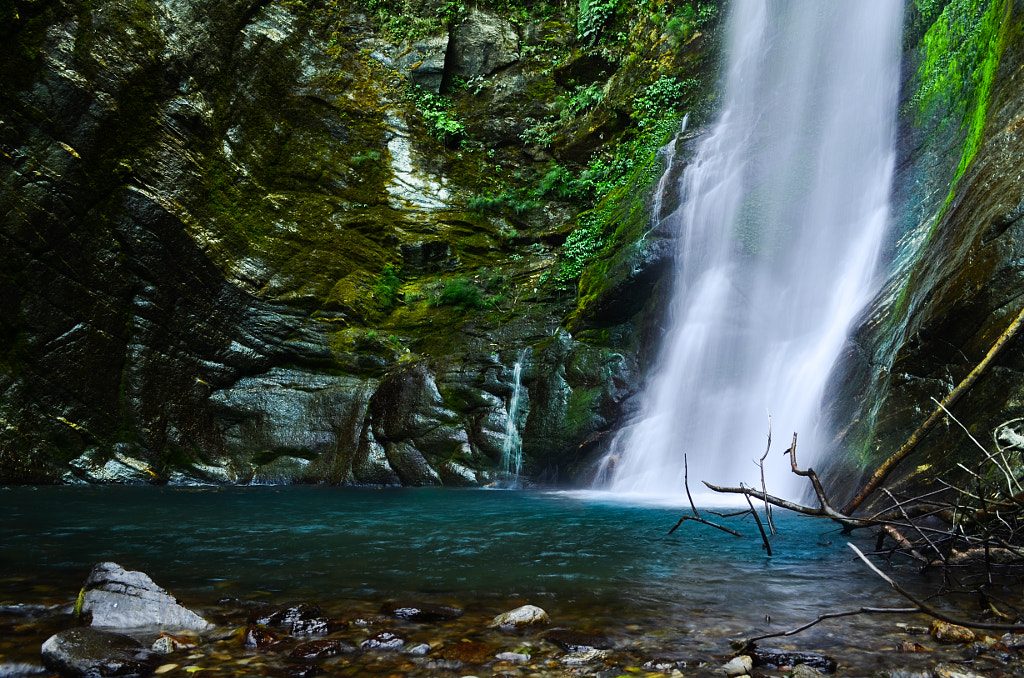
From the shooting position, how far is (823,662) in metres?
2.50

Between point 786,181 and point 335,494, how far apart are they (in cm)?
978

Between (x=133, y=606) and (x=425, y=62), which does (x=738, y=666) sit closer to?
(x=133, y=606)

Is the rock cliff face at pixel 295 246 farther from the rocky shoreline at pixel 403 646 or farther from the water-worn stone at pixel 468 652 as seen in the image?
the water-worn stone at pixel 468 652

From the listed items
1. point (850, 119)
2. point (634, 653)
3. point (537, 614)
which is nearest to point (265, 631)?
point (537, 614)

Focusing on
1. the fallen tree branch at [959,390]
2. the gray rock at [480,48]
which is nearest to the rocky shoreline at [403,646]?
the fallen tree branch at [959,390]

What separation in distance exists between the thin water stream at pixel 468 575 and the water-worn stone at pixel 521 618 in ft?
0.28

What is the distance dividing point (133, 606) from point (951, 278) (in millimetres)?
6481

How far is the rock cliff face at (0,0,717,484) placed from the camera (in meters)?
10.7

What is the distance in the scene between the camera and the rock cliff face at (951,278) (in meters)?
4.72

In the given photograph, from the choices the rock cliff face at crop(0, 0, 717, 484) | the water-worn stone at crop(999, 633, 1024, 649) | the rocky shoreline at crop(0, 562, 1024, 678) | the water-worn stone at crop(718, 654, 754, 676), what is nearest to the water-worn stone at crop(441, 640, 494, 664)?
the rocky shoreline at crop(0, 562, 1024, 678)

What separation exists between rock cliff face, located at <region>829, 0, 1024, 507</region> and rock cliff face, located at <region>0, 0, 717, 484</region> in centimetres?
432

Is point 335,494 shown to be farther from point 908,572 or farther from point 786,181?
point 786,181

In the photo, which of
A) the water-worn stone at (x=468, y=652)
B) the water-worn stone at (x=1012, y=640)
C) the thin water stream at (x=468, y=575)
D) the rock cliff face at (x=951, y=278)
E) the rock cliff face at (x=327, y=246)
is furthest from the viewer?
the rock cliff face at (x=327, y=246)

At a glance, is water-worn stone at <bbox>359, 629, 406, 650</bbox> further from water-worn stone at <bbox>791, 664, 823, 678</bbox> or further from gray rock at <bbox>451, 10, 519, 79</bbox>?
gray rock at <bbox>451, 10, 519, 79</bbox>
